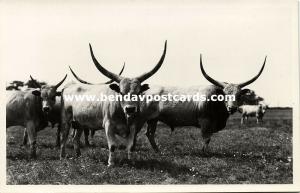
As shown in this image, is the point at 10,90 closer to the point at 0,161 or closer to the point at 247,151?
the point at 0,161

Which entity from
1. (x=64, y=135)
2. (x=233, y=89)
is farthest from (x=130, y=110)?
(x=233, y=89)

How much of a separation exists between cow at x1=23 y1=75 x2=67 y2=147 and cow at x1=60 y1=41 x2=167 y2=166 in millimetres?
152

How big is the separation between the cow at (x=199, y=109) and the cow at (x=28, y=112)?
5.88 ft

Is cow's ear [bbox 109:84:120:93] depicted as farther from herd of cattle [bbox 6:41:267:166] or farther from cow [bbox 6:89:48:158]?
cow [bbox 6:89:48:158]

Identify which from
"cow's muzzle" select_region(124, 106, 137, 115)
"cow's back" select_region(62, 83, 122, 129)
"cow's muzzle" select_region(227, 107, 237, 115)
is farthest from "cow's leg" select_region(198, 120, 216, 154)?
"cow's back" select_region(62, 83, 122, 129)

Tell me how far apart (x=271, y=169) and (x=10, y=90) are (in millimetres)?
4468

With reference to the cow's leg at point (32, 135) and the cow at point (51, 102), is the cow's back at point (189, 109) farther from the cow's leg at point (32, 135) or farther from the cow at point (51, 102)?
the cow's leg at point (32, 135)

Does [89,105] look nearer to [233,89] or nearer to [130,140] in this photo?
[130,140]

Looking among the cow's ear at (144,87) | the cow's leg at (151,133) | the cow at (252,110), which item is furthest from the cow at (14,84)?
the cow at (252,110)

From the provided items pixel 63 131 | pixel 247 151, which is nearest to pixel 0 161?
pixel 63 131

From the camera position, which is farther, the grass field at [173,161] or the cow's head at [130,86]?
the grass field at [173,161]

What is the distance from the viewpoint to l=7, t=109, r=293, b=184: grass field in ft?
35.1

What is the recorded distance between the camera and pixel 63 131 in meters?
11.4

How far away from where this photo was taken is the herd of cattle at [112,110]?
1082cm
